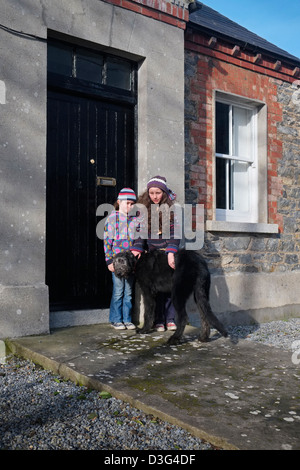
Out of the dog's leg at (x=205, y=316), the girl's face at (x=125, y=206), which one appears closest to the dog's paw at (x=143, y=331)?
the dog's leg at (x=205, y=316)

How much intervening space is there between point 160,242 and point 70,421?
8.54ft

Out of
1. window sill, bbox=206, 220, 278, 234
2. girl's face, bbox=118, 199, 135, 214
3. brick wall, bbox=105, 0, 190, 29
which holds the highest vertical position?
brick wall, bbox=105, 0, 190, 29

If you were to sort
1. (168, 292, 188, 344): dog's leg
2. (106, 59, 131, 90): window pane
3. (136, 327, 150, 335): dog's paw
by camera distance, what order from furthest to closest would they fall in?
(106, 59, 131, 90): window pane
(136, 327, 150, 335): dog's paw
(168, 292, 188, 344): dog's leg

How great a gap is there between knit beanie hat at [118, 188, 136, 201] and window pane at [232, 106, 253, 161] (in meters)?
2.68

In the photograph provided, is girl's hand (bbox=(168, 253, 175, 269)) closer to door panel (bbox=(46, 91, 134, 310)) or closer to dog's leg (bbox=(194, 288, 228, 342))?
dog's leg (bbox=(194, 288, 228, 342))

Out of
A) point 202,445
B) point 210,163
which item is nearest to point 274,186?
point 210,163

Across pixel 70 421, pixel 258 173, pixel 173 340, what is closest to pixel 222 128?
pixel 258 173

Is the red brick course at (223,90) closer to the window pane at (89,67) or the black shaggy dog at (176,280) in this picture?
the window pane at (89,67)

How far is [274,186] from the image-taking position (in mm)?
7602

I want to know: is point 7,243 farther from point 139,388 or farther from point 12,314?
point 139,388

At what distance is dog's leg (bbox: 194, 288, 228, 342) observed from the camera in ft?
14.5

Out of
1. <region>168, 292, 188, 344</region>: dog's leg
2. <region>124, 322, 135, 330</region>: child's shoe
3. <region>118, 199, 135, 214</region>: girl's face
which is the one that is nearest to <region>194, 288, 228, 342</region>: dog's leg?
<region>168, 292, 188, 344</region>: dog's leg

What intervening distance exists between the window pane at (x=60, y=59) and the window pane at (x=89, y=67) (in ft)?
0.34
